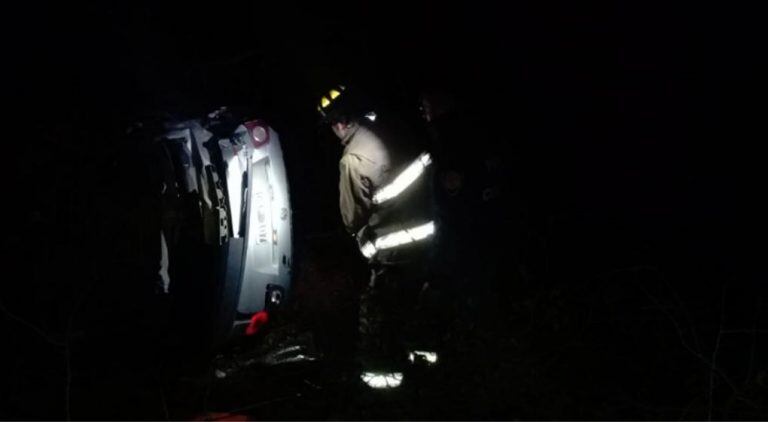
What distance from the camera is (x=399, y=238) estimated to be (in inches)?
185

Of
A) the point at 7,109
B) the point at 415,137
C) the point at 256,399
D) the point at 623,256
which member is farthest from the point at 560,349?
the point at 7,109

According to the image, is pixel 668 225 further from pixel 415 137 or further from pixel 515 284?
pixel 415 137

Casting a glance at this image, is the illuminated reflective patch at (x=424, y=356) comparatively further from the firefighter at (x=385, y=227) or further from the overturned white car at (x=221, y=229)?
the overturned white car at (x=221, y=229)

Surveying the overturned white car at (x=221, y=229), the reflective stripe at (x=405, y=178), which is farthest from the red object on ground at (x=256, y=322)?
the reflective stripe at (x=405, y=178)

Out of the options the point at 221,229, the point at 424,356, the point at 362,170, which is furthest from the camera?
the point at 362,170

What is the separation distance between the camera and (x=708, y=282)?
4.74 meters

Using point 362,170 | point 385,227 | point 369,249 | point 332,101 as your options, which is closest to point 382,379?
point 369,249

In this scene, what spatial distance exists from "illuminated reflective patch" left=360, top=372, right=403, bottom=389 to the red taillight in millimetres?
2024

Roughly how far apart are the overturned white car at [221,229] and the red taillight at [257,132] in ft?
0.07

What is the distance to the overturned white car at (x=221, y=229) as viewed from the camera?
14.3 feet

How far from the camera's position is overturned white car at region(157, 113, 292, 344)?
436 cm

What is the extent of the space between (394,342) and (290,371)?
0.89m

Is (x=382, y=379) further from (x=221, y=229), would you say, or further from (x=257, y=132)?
(x=257, y=132)

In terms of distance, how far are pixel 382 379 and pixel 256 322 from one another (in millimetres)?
1068
